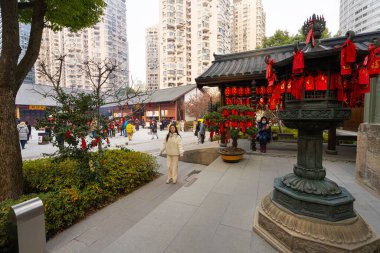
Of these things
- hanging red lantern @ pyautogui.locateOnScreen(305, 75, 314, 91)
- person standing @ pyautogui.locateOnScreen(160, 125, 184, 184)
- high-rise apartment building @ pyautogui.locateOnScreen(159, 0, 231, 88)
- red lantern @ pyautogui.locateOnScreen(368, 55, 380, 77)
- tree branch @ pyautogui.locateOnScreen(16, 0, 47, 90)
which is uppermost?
high-rise apartment building @ pyautogui.locateOnScreen(159, 0, 231, 88)

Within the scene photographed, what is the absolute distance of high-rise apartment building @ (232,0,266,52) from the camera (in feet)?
219

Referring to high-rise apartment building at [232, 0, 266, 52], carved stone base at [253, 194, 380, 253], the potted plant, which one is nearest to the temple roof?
the potted plant

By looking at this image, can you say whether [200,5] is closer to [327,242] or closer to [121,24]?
[121,24]

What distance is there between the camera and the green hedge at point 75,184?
10.9 ft

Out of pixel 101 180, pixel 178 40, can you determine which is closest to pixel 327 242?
pixel 101 180

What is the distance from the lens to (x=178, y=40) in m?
55.9

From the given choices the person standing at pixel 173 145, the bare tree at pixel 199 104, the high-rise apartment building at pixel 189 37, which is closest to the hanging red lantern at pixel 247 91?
the person standing at pixel 173 145

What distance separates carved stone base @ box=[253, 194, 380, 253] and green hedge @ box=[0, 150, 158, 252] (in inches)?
146

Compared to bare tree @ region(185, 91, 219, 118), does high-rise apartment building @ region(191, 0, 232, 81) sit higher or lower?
higher

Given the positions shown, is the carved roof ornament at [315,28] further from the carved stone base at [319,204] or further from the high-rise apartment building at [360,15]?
the high-rise apartment building at [360,15]

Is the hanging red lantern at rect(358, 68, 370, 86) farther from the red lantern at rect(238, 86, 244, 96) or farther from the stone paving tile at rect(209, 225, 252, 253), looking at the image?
the red lantern at rect(238, 86, 244, 96)

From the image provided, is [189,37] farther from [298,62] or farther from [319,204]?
[319,204]

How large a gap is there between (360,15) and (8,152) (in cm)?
7409

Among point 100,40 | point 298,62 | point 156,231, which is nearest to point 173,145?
point 156,231
